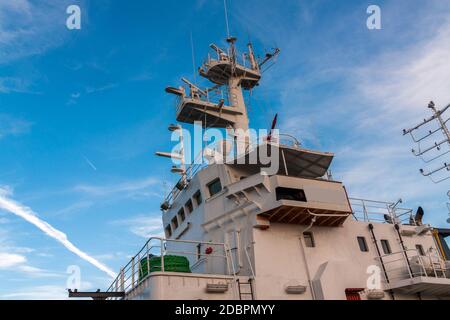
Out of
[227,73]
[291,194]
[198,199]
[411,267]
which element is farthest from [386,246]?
[227,73]

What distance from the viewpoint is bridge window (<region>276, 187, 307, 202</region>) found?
18.4 metres

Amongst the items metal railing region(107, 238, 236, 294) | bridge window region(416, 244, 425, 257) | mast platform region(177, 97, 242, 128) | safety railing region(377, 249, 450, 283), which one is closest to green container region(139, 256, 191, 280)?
metal railing region(107, 238, 236, 294)

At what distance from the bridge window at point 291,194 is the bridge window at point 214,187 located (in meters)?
3.59

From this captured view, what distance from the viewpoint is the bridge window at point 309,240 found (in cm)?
1906

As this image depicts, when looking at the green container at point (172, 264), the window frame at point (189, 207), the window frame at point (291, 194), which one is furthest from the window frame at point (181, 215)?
the window frame at point (291, 194)

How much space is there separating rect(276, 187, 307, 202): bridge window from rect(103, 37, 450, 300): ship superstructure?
5 cm

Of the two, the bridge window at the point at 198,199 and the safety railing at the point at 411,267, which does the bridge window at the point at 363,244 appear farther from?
the bridge window at the point at 198,199

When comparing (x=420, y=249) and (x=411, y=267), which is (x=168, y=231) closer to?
(x=411, y=267)

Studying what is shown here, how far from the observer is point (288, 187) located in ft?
60.1

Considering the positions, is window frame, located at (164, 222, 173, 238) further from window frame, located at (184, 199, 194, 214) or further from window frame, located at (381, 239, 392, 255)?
window frame, located at (381, 239, 392, 255)

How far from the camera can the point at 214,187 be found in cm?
2084

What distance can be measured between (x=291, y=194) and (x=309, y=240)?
2.66 metres
